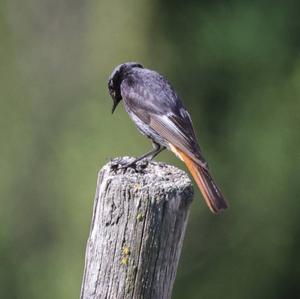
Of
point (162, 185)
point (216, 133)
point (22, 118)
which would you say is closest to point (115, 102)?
point (162, 185)

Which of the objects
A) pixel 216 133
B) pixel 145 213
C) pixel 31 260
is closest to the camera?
pixel 145 213

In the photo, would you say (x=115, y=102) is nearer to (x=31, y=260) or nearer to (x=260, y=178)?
(x=260, y=178)

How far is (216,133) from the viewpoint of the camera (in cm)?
1066

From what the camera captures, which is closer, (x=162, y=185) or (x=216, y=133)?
(x=162, y=185)

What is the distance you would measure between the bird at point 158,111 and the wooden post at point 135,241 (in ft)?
4.30

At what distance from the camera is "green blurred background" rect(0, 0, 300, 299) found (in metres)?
10.5

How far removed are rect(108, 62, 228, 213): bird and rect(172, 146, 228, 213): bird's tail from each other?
0.01 meters

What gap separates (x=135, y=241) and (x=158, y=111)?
1961 millimetres

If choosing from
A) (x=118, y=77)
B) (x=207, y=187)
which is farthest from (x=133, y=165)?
(x=118, y=77)

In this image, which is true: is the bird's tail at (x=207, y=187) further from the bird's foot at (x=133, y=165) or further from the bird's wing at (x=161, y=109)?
the bird's foot at (x=133, y=165)

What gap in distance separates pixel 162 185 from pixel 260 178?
6.76 meters

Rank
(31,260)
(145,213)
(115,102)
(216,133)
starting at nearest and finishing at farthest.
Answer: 1. (145,213)
2. (115,102)
3. (216,133)
4. (31,260)

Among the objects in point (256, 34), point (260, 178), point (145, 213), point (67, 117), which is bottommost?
point (145, 213)

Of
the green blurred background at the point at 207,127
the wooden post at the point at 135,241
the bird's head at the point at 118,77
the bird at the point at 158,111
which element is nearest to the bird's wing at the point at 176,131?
the bird at the point at 158,111
